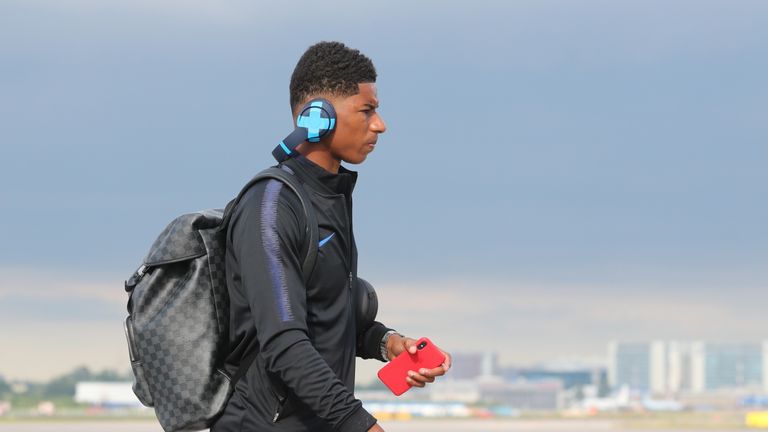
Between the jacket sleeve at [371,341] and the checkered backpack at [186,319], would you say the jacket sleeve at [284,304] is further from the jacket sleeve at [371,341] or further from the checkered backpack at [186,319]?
the jacket sleeve at [371,341]

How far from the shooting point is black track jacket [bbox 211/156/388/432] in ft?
8.41

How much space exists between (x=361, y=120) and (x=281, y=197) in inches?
12.4

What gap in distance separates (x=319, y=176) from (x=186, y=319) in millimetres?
489

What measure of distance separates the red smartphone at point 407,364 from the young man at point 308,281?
25mm

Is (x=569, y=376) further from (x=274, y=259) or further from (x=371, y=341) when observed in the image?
(x=274, y=259)

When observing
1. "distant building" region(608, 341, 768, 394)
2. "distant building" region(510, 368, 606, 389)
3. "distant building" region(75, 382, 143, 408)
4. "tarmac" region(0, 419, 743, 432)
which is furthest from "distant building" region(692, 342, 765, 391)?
"tarmac" region(0, 419, 743, 432)

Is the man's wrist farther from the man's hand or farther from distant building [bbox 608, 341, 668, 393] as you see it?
distant building [bbox 608, 341, 668, 393]

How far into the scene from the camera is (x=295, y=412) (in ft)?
9.01

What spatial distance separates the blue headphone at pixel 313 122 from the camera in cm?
279

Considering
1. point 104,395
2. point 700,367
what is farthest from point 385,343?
point 700,367

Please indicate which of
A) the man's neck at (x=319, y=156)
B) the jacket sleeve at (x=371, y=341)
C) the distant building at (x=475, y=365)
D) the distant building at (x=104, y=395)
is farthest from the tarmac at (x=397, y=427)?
the distant building at (x=475, y=365)

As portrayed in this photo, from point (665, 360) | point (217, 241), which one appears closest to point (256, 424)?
point (217, 241)

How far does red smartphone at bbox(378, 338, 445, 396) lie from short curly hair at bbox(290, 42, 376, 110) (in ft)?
2.25

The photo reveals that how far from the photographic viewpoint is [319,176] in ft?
9.25
